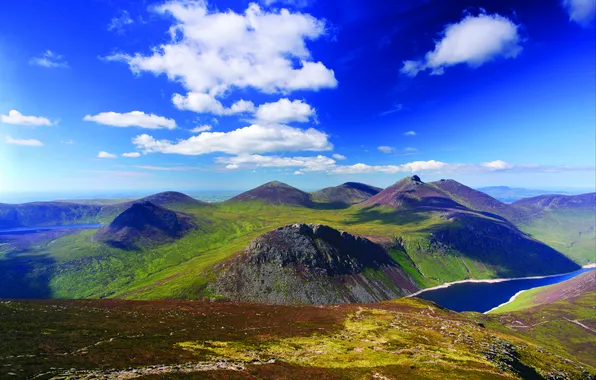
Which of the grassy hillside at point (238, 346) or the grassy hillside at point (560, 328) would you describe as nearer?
the grassy hillside at point (238, 346)

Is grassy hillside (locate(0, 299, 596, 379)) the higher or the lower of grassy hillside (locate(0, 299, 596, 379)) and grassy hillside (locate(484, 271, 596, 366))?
the higher

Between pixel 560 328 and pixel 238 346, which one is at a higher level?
pixel 238 346

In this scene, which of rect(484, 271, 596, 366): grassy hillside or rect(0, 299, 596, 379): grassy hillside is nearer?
rect(0, 299, 596, 379): grassy hillside

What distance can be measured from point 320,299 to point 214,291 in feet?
251

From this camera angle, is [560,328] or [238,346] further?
[560,328]

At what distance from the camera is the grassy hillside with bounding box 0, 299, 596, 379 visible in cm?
4656

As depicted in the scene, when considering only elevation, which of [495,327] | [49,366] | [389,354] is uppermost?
[49,366]

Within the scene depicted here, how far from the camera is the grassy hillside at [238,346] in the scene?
4656 cm

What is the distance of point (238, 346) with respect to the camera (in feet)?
215

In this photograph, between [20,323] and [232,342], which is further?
[232,342]

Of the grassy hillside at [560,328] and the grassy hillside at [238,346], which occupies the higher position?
the grassy hillside at [238,346]

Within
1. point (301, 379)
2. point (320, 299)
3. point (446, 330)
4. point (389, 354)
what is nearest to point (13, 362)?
point (301, 379)

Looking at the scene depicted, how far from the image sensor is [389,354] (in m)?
66.8

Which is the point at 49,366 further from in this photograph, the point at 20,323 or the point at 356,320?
the point at 356,320
